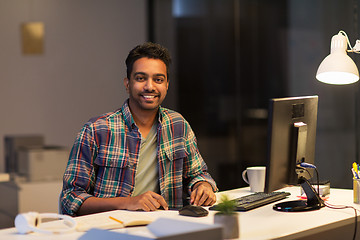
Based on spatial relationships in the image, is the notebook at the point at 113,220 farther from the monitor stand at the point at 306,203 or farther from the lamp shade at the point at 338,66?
the lamp shade at the point at 338,66

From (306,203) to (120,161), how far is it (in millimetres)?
824

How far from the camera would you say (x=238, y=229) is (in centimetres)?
177

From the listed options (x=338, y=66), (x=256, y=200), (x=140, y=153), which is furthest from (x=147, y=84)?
(x=338, y=66)

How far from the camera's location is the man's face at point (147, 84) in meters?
2.59

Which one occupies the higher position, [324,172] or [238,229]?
[238,229]

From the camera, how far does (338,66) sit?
2.38 m

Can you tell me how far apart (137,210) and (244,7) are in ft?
9.82

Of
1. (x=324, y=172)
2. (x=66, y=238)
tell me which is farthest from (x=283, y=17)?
(x=66, y=238)

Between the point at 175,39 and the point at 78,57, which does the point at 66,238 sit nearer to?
the point at 78,57

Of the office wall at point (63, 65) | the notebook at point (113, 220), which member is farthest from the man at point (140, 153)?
the office wall at point (63, 65)

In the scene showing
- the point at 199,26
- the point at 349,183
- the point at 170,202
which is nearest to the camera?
the point at 170,202

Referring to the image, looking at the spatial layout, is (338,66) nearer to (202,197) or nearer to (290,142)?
(290,142)

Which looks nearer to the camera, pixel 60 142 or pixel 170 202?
pixel 170 202

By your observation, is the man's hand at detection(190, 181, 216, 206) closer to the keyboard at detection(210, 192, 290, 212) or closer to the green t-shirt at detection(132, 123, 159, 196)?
the keyboard at detection(210, 192, 290, 212)
